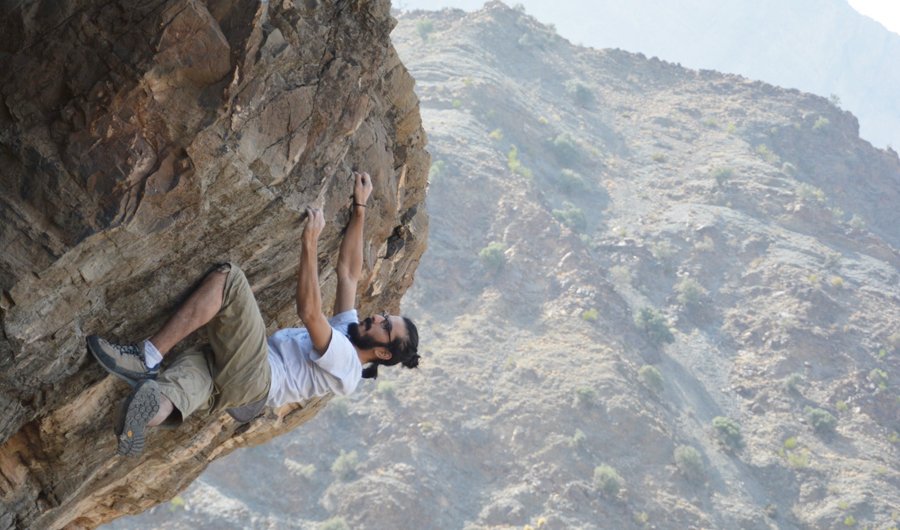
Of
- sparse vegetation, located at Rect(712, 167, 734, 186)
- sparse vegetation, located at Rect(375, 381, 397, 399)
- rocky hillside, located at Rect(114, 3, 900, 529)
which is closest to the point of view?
rocky hillside, located at Rect(114, 3, 900, 529)

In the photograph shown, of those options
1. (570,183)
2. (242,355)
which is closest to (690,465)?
(570,183)

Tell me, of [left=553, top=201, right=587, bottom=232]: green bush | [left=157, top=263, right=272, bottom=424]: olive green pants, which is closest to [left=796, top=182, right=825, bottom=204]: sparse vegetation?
[left=553, top=201, right=587, bottom=232]: green bush

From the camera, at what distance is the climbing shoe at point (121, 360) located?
6.92 meters

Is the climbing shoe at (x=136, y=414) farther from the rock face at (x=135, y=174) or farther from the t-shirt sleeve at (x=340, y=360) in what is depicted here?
the t-shirt sleeve at (x=340, y=360)

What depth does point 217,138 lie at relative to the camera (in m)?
7.34

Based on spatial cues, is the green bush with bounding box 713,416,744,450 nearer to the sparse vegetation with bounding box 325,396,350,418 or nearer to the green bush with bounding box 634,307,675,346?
the green bush with bounding box 634,307,675,346

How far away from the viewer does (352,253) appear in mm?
8938

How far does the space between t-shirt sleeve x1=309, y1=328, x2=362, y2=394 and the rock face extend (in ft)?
4.00

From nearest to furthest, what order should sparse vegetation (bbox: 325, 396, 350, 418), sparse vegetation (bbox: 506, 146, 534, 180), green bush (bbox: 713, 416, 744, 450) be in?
sparse vegetation (bbox: 325, 396, 350, 418) < green bush (bbox: 713, 416, 744, 450) < sparse vegetation (bbox: 506, 146, 534, 180)

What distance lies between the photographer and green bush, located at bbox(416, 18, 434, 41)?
284 ft

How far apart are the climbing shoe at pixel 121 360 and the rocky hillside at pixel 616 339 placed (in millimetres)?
38086

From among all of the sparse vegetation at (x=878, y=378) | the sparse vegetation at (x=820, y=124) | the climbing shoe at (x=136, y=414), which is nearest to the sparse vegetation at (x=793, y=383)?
the sparse vegetation at (x=878, y=378)

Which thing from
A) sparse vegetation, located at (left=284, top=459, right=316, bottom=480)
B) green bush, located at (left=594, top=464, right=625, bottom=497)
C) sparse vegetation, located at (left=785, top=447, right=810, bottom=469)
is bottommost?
sparse vegetation, located at (left=284, top=459, right=316, bottom=480)

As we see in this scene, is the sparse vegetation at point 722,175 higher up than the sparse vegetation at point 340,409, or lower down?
higher up
